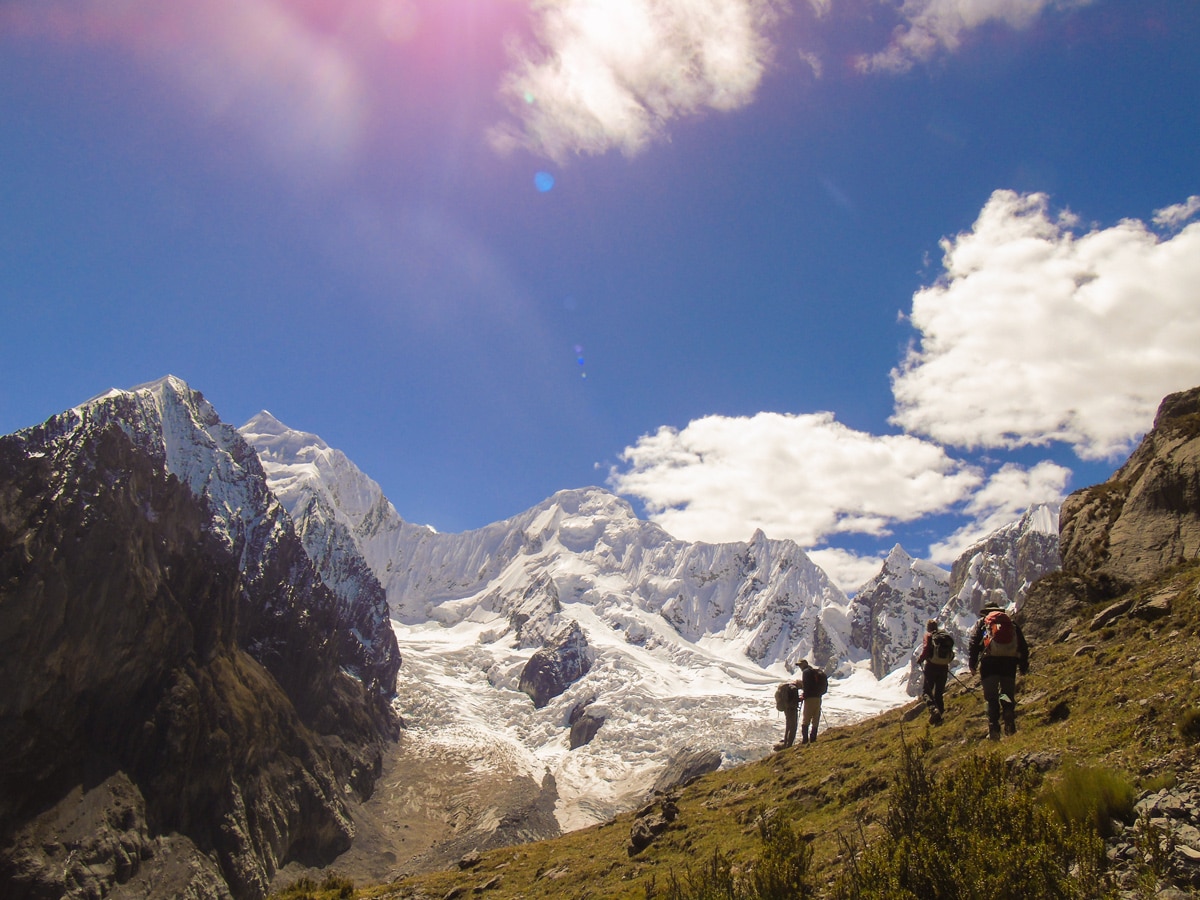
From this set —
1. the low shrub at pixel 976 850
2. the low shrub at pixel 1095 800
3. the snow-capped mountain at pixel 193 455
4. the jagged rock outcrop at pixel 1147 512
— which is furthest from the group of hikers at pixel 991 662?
the snow-capped mountain at pixel 193 455

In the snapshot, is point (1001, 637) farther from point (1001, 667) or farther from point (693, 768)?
point (693, 768)

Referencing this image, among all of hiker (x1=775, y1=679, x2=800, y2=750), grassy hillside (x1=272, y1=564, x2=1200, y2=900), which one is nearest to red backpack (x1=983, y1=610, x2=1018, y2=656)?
grassy hillside (x1=272, y1=564, x2=1200, y2=900)

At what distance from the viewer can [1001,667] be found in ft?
49.2

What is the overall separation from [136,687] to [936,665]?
14306cm

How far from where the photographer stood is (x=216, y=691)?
141 m

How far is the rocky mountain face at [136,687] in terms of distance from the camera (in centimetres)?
9906

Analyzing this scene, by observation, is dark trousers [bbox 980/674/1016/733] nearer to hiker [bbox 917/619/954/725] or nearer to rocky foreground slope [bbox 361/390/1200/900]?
rocky foreground slope [bbox 361/390/1200/900]

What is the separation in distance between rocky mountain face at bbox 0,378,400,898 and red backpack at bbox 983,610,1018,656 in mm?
125401

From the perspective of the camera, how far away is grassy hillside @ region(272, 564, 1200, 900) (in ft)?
34.8

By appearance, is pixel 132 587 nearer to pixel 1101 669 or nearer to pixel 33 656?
pixel 33 656

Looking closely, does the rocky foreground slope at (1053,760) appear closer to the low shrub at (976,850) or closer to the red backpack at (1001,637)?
the low shrub at (976,850)

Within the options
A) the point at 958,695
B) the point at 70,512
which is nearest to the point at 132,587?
the point at 70,512

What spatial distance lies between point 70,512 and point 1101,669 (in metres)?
137

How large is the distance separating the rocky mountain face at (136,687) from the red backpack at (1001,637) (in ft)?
411
